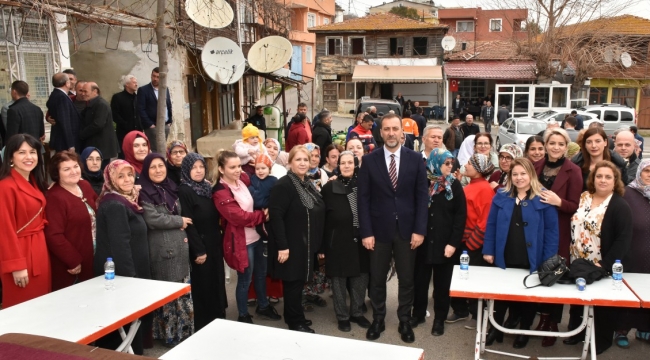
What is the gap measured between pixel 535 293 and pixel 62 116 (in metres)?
5.84

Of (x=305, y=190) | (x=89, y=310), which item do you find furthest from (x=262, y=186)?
(x=89, y=310)

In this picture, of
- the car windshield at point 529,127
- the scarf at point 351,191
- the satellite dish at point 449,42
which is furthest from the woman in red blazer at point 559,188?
the satellite dish at point 449,42

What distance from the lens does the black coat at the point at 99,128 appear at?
6.79 m

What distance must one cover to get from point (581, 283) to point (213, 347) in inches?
108

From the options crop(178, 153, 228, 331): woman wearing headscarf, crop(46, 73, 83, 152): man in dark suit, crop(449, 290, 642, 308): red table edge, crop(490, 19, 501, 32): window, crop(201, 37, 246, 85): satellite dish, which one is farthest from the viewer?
crop(490, 19, 501, 32): window

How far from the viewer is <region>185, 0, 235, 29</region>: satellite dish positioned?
32.9 feet

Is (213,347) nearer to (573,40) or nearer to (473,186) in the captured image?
(473,186)

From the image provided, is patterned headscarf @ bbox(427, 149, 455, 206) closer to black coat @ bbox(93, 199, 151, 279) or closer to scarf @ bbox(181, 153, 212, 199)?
scarf @ bbox(181, 153, 212, 199)

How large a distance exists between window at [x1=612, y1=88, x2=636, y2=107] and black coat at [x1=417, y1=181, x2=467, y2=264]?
2995 cm

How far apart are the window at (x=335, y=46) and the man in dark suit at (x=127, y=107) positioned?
27.2m

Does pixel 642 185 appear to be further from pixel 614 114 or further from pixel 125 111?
pixel 614 114

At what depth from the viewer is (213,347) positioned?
312cm

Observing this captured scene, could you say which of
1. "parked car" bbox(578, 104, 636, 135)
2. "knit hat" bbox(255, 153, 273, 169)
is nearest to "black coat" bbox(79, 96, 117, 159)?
"knit hat" bbox(255, 153, 273, 169)

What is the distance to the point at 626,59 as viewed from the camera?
27.5 metres
